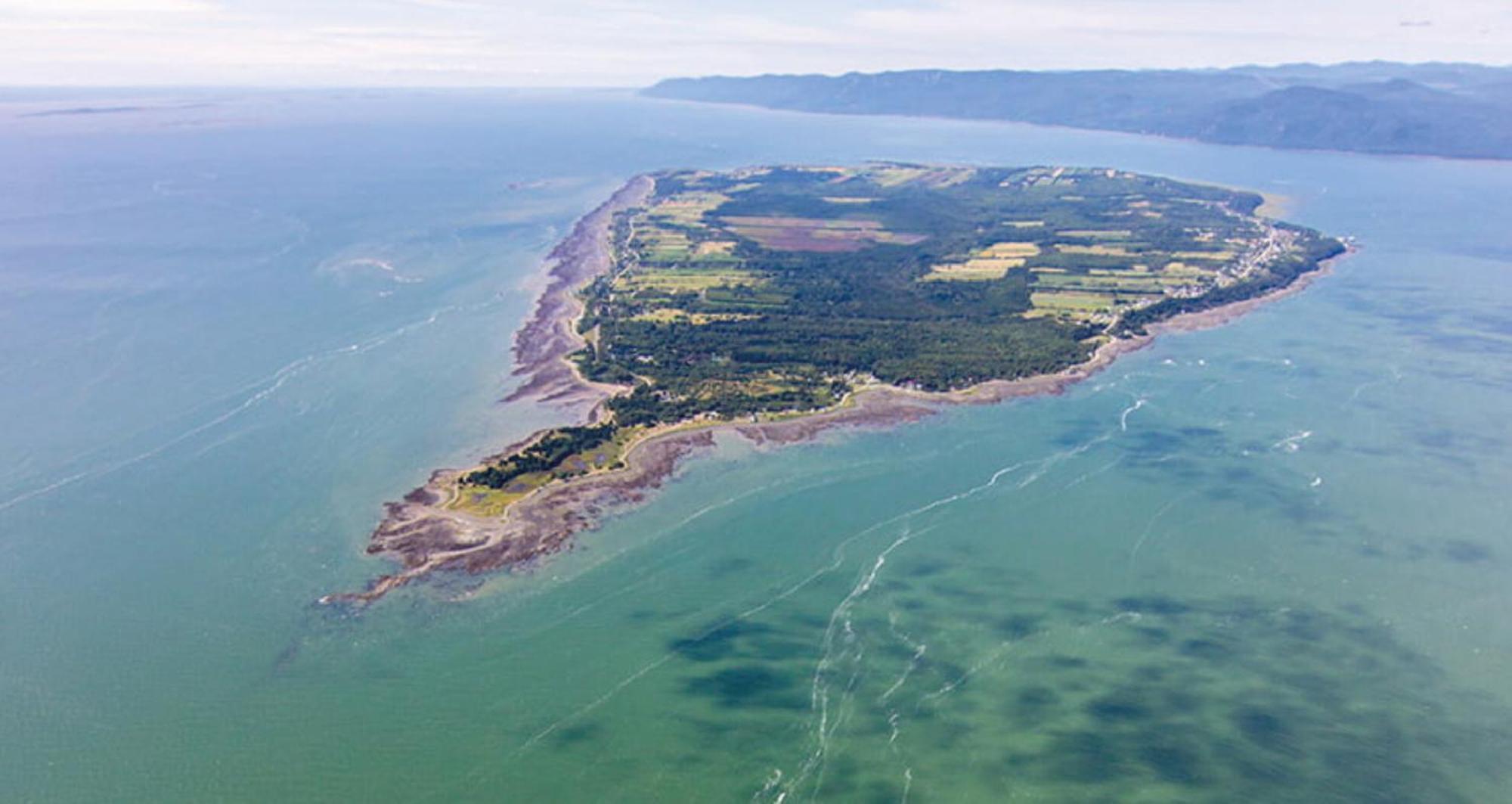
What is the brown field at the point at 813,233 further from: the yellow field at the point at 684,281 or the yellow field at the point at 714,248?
the yellow field at the point at 684,281

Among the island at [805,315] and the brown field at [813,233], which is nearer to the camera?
the island at [805,315]

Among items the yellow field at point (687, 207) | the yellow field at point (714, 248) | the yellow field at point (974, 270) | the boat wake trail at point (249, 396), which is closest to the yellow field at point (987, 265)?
the yellow field at point (974, 270)

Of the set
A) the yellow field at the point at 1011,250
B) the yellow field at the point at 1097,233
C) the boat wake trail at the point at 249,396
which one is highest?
the yellow field at the point at 1097,233

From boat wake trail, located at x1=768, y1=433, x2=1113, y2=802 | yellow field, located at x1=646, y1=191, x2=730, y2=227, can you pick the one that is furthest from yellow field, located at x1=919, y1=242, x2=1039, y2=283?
boat wake trail, located at x1=768, y1=433, x2=1113, y2=802

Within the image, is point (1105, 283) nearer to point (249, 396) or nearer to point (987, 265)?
point (987, 265)

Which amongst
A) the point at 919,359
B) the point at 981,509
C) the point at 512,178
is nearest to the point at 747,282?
the point at 919,359

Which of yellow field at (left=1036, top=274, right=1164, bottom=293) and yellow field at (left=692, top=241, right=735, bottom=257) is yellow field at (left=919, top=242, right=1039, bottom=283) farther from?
yellow field at (left=692, top=241, right=735, bottom=257)
